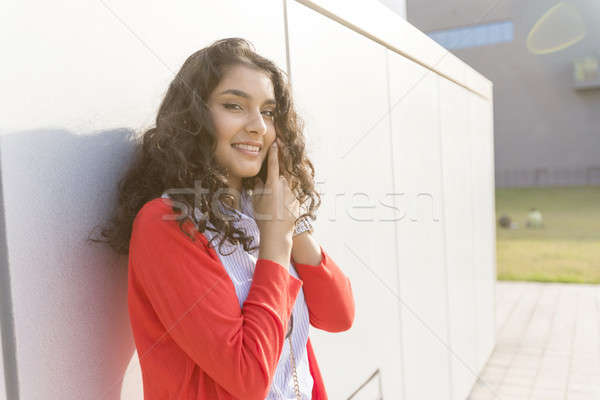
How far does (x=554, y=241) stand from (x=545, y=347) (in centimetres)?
663

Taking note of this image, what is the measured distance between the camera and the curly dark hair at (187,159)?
1.21 metres

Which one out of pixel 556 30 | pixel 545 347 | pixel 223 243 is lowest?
pixel 545 347

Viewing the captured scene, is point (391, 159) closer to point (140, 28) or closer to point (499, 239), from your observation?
point (140, 28)

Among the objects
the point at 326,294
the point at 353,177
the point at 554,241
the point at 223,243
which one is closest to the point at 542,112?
the point at 554,241

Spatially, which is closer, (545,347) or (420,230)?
(420,230)

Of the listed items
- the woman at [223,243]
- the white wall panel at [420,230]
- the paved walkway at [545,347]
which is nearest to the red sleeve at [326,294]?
the woman at [223,243]

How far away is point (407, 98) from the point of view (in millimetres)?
3195

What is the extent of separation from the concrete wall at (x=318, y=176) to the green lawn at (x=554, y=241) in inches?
159

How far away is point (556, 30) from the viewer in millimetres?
22641

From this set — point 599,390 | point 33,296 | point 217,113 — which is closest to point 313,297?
point 217,113

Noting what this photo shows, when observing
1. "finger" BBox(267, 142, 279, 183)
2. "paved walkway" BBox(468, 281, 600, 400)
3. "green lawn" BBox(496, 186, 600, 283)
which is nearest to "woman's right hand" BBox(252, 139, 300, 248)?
"finger" BBox(267, 142, 279, 183)

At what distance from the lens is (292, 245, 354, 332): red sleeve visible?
149 cm

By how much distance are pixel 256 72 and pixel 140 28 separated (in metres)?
0.35

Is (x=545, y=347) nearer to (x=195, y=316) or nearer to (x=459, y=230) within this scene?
(x=459, y=230)
